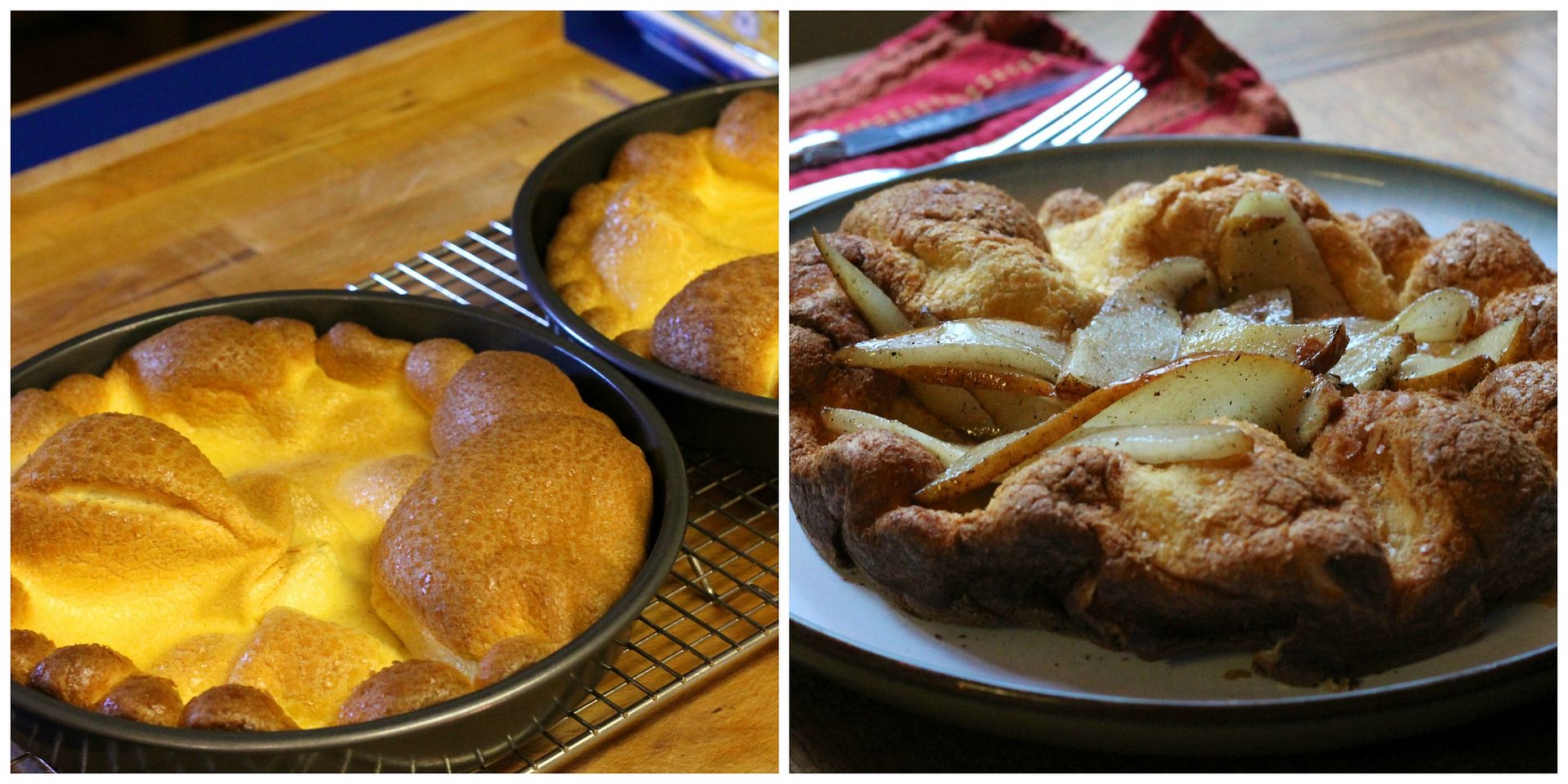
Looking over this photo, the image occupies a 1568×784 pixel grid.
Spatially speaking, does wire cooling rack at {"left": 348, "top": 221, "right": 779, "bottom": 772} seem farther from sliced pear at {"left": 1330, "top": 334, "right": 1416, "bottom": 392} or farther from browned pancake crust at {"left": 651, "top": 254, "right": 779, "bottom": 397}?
sliced pear at {"left": 1330, "top": 334, "right": 1416, "bottom": 392}

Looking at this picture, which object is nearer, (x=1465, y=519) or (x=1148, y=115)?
(x=1465, y=519)

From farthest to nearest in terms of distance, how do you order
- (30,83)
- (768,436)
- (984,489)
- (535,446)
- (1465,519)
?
(30,83) → (768,436) → (535,446) → (984,489) → (1465,519)

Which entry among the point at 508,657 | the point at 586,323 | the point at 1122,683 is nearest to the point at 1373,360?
the point at 1122,683

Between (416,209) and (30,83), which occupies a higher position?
(416,209)

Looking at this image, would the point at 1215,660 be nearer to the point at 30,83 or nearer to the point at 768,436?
the point at 768,436

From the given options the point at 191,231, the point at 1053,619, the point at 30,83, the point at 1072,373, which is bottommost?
the point at 30,83

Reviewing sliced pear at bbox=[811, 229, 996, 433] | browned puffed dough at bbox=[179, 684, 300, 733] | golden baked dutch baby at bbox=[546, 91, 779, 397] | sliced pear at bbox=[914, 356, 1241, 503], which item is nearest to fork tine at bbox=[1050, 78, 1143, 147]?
golden baked dutch baby at bbox=[546, 91, 779, 397]
